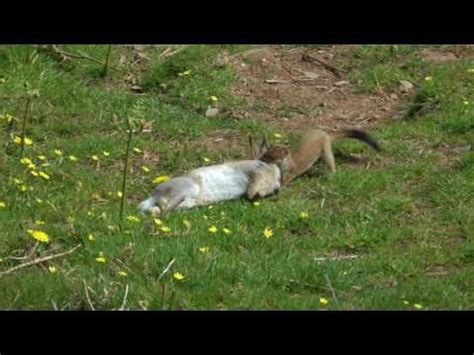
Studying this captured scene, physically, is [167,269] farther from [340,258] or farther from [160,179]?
[160,179]

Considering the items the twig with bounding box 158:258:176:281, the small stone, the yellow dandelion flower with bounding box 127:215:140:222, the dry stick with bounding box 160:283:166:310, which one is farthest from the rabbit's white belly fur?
the small stone

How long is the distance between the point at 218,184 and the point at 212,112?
77.1 inches

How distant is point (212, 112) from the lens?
9.02m

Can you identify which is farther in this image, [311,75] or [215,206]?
[311,75]

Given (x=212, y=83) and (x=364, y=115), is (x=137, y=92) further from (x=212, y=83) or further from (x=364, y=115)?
(x=364, y=115)

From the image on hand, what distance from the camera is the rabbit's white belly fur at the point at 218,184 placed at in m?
7.09

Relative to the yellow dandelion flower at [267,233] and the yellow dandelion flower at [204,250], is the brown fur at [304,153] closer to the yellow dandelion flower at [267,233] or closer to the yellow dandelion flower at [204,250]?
the yellow dandelion flower at [267,233]

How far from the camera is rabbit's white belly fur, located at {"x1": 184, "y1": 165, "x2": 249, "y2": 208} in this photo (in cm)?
709

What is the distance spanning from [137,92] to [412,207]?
3537 mm

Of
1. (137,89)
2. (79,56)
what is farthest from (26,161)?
(79,56)

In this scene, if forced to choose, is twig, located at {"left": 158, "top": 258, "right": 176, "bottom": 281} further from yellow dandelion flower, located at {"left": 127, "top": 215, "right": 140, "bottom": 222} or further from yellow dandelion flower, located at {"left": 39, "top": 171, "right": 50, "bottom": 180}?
yellow dandelion flower, located at {"left": 39, "top": 171, "right": 50, "bottom": 180}

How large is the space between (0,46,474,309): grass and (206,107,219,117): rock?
0.09m

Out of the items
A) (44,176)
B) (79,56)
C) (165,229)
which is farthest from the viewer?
(79,56)

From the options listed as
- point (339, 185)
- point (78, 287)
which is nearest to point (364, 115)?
point (339, 185)
